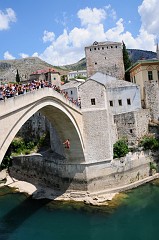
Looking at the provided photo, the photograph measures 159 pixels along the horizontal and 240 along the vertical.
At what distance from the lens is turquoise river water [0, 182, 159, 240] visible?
16.7m

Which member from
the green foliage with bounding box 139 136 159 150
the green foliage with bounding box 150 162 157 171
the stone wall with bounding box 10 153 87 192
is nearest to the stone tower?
the green foliage with bounding box 139 136 159 150

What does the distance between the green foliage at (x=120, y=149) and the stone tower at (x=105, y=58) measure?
16.0 metres

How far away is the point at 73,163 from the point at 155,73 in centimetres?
1212

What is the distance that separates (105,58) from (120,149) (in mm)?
18122

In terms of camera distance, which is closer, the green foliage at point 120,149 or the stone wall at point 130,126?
the green foliage at point 120,149

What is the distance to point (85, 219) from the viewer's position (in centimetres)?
1802

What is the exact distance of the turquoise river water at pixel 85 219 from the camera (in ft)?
54.8

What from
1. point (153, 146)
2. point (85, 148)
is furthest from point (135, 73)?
point (85, 148)

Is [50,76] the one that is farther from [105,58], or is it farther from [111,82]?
[111,82]

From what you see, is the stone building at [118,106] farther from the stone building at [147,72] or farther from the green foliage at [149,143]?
the stone building at [147,72]

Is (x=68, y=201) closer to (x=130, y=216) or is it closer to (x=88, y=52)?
(x=130, y=216)

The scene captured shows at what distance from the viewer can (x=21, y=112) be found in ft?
46.1

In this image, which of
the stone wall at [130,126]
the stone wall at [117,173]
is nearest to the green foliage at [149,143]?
the stone wall at [130,126]

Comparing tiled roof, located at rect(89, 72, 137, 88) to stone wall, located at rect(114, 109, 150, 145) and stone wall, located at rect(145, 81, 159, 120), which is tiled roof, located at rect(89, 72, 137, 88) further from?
stone wall, located at rect(114, 109, 150, 145)
